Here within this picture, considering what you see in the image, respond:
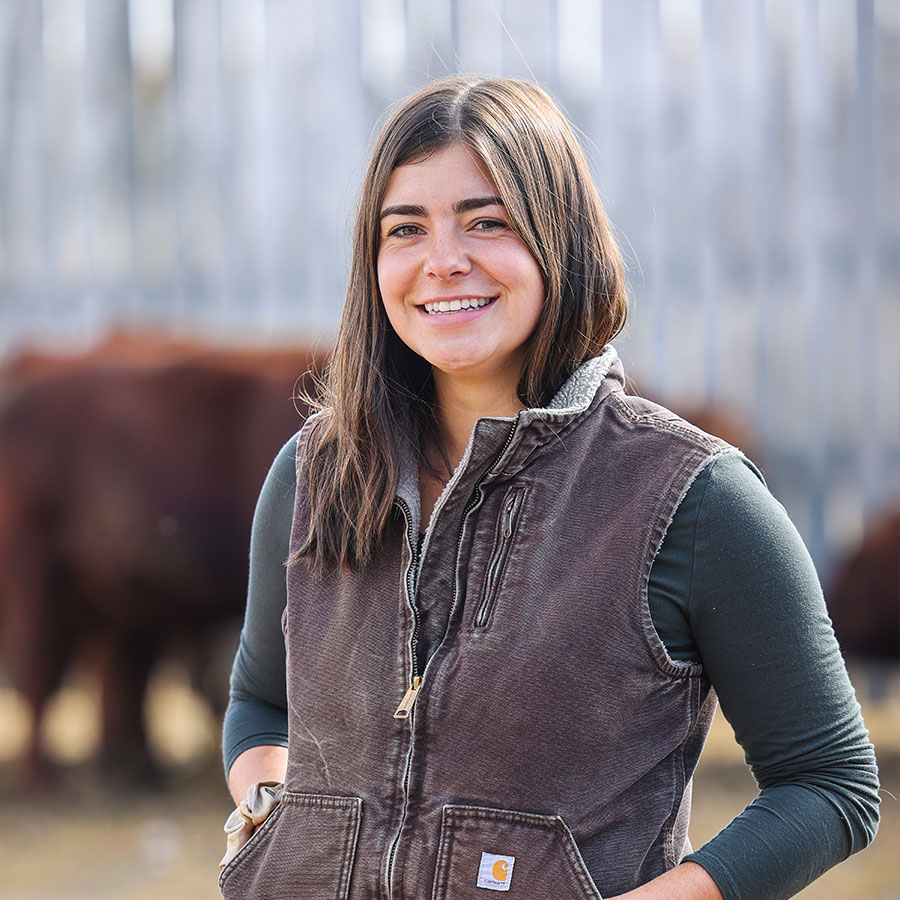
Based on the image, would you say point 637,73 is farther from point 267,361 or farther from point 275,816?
point 275,816

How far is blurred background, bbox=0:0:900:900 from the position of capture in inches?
143

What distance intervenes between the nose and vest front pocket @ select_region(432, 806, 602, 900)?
0.47 meters

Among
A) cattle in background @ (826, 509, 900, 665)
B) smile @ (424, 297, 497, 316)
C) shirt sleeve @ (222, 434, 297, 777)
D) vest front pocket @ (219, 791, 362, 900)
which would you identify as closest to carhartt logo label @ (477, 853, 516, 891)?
vest front pocket @ (219, 791, 362, 900)

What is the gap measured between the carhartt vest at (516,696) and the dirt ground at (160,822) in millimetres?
2040

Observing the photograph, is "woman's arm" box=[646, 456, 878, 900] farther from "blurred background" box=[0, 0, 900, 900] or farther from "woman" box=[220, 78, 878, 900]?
"blurred background" box=[0, 0, 900, 900]

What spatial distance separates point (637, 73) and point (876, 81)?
898 millimetres

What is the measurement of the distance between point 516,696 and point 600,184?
3453 millimetres

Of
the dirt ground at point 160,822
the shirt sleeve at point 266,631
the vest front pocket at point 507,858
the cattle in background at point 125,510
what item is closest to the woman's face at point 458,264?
the shirt sleeve at point 266,631

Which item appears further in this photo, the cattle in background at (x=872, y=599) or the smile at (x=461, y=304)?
the cattle in background at (x=872, y=599)

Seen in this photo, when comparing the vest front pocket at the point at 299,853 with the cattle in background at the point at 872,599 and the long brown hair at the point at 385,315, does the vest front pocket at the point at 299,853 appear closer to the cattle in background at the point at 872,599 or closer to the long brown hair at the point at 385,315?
the long brown hair at the point at 385,315

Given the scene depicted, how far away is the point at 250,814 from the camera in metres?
1.12

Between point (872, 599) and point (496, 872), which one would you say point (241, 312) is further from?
point (496, 872)

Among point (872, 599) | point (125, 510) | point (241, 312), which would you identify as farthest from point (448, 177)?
point (241, 312)

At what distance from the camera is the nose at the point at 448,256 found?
3.51ft
